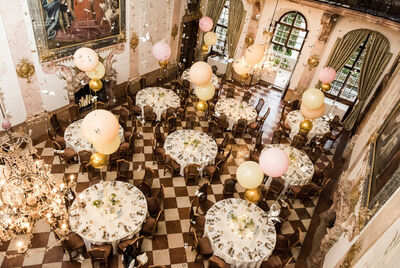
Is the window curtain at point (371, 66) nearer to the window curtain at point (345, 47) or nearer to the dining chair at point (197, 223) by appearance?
the window curtain at point (345, 47)

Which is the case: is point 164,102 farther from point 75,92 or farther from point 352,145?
point 352,145

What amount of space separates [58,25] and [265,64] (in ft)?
27.8

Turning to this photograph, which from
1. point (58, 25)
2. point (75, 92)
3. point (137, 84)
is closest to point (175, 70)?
point (137, 84)

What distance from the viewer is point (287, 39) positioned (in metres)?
12.0

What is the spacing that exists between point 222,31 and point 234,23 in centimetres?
134

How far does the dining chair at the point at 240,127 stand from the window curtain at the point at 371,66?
5.03 meters

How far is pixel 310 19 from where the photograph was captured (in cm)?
1096

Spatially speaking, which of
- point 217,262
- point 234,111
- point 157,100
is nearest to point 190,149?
point 157,100

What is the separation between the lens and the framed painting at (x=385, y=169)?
3.64m

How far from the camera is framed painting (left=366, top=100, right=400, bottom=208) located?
3644mm

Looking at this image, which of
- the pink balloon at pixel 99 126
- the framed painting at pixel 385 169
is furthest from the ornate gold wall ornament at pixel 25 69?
the framed painting at pixel 385 169

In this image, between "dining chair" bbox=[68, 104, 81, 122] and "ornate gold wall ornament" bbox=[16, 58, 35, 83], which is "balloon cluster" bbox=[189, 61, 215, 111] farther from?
"ornate gold wall ornament" bbox=[16, 58, 35, 83]

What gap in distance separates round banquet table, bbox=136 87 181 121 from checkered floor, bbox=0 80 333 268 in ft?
2.46

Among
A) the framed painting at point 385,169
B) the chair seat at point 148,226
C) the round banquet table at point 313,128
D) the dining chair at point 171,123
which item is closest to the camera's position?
the framed painting at point 385,169
